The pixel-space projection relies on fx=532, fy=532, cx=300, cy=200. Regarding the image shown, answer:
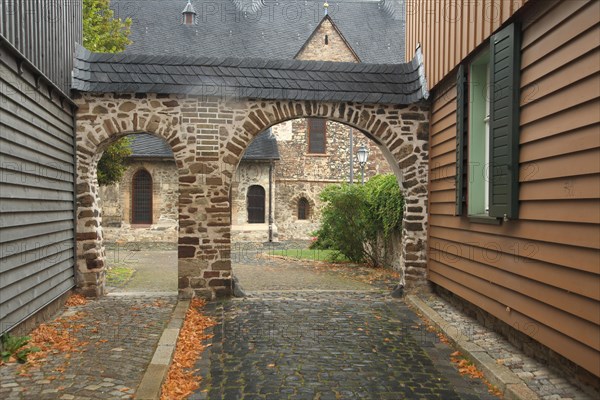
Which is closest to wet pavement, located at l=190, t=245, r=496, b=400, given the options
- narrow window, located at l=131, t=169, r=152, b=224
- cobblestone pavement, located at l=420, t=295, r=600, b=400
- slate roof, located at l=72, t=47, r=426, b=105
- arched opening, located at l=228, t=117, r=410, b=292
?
cobblestone pavement, located at l=420, t=295, r=600, b=400

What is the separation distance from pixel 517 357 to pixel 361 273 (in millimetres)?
7655

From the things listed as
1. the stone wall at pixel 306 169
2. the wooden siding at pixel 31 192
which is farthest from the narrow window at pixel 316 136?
the wooden siding at pixel 31 192

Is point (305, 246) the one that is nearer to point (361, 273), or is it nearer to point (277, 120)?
point (361, 273)

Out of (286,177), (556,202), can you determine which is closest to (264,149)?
(286,177)

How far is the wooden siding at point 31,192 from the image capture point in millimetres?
5547

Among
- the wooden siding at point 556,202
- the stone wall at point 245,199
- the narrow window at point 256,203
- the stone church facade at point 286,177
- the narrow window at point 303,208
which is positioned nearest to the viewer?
the wooden siding at point 556,202

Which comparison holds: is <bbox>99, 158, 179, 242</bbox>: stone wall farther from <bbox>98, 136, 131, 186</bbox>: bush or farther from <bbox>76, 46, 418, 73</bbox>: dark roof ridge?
<bbox>76, 46, 418, 73</bbox>: dark roof ridge

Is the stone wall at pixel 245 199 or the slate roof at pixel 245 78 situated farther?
the stone wall at pixel 245 199

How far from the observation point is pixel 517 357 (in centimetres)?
537

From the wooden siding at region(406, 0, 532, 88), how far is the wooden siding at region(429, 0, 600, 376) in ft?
2.38

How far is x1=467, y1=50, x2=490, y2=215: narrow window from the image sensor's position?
6.96m

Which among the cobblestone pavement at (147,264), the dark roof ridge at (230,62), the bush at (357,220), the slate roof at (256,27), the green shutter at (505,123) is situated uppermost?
the slate roof at (256,27)

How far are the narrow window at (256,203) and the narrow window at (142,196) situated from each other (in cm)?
421

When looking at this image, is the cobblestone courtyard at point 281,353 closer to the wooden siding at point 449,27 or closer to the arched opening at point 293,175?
the wooden siding at point 449,27
